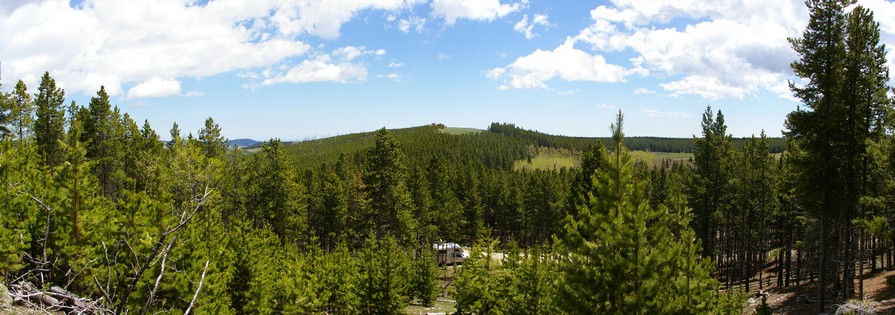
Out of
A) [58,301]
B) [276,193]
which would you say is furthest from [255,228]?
[58,301]

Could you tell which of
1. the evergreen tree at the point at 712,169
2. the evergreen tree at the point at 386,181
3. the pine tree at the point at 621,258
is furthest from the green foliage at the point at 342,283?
the evergreen tree at the point at 712,169

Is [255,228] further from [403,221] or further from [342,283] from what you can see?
[342,283]

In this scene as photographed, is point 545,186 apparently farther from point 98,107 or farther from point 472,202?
point 98,107

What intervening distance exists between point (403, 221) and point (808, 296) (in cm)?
2781

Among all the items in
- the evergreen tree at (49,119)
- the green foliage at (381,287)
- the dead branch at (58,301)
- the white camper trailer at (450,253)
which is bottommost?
the white camper trailer at (450,253)

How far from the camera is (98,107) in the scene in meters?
44.8

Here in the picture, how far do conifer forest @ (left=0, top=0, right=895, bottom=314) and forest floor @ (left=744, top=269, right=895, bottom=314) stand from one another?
54 centimetres

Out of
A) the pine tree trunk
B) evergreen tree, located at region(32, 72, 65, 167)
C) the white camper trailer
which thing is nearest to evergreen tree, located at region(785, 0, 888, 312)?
the pine tree trunk

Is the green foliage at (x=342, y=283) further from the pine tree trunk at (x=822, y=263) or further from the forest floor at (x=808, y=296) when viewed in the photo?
the pine tree trunk at (x=822, y=263)

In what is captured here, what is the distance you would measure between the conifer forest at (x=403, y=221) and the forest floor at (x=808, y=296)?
0.54 metres

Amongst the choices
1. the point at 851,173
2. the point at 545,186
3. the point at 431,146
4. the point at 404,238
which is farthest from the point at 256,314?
the point at 431,146

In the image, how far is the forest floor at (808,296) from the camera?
2527 cm

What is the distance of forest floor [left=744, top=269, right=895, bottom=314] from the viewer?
2527 cm

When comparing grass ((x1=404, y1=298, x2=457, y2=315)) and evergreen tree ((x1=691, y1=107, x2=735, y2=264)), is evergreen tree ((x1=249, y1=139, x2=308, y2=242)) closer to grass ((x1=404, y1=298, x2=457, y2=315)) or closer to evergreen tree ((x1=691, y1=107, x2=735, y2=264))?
grass ((x1=404, y1=298, x2=457, y2=315))
